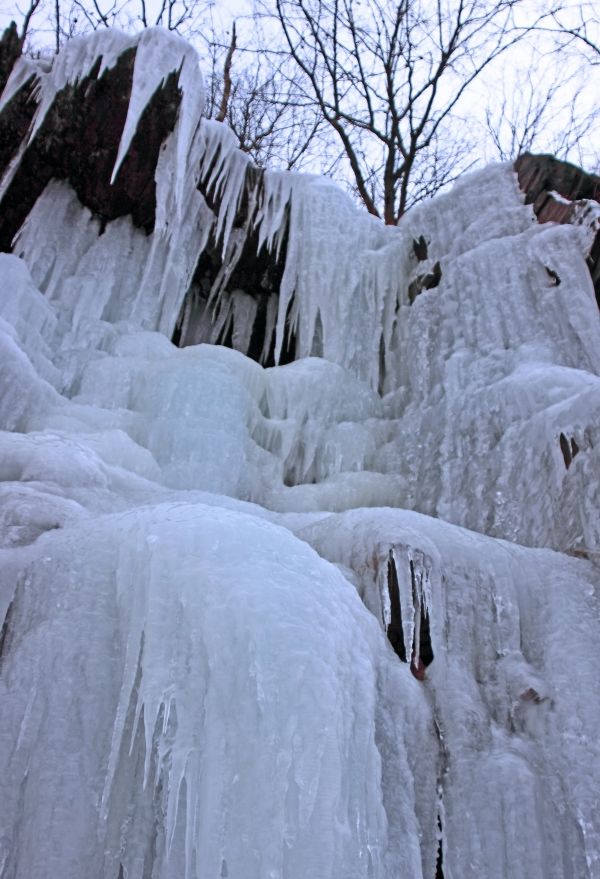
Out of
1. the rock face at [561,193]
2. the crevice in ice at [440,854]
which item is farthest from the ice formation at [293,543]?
the rock face at [561,193]

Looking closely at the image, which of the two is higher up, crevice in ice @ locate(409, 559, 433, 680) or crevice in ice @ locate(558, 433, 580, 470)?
crevice in ice @ locate(558, 433, 580, 470)

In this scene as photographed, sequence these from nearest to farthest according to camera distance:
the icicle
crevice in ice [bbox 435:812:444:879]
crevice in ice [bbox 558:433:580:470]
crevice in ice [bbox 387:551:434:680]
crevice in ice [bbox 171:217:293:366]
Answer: crevice in ice [bbox 435:812:444:879]
crevice in ice [bbox 387:551:434:680]
crevice in ice [bbox 558:433:580:470]
the icicle
crevice in ice [bbox 171:217:293:366]

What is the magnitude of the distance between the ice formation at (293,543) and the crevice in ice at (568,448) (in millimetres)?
24

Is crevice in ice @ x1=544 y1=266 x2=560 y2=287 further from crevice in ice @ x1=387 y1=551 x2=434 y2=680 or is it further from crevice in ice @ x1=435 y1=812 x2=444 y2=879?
crevice in ice @ x1=435 y1=812 x2=444 y2=879

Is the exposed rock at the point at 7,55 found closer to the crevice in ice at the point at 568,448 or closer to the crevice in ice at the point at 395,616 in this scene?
the crevice in ice at the point at 568,448

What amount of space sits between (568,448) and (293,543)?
184 cm

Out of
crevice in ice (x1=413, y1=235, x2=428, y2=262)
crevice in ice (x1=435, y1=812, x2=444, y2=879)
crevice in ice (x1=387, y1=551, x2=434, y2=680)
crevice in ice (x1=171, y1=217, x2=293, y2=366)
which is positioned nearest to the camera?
crevice in ice (x1=435, y1=812, x2=444, y2=879)

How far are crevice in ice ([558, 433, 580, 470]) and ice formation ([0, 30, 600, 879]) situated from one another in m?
0.02

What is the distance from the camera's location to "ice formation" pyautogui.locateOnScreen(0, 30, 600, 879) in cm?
197

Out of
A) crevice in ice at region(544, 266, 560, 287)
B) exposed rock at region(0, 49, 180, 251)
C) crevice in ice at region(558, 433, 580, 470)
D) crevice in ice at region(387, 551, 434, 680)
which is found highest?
exposed rock at region(0, 49, 180, 251)

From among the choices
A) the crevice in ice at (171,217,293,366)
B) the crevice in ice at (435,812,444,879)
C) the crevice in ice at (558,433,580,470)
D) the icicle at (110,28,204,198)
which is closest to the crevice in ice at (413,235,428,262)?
the crevice in ice at (171,217,293,366)

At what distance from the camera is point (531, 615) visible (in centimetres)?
299

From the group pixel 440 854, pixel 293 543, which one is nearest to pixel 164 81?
pixel 293 543

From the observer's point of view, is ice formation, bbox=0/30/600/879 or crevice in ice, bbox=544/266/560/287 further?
crevice in ice, bbox=544/266/560/287
